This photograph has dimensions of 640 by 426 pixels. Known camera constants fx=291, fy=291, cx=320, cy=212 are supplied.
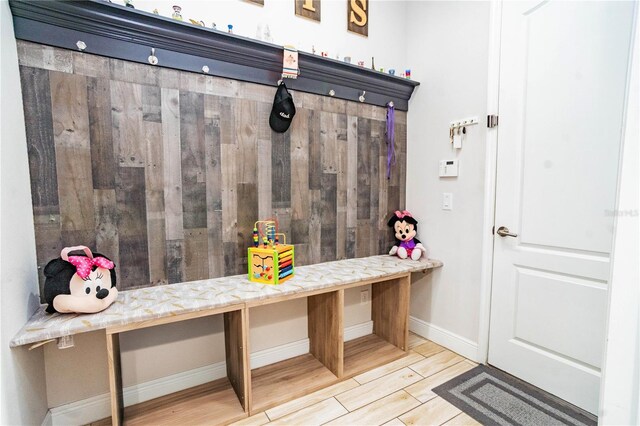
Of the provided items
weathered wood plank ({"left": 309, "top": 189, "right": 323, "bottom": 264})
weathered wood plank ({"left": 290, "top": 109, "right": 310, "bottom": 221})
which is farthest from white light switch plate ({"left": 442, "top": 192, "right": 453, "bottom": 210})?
weathered wood plank ({"left": 290, "top": 109, "right": 310, "bottom": 221})

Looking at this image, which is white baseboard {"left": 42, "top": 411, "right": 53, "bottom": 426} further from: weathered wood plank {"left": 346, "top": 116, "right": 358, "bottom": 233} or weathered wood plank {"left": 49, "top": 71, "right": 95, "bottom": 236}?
weathered wood plank {"left": 346, "top": 116, "right": 358, "bottom": 233}

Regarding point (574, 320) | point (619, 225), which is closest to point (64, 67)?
point (619, 225)

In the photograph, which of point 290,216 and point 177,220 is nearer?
point 177,220

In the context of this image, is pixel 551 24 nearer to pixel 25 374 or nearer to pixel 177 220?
pixel 177 220

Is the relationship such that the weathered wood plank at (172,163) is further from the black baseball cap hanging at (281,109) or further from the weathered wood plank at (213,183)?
the black baseball cap hanging at (281,109)

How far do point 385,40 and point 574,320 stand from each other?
7.86 feet

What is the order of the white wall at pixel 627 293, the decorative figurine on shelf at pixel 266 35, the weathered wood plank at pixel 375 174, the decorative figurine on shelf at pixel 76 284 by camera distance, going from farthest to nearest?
the weathered wood plank at pixel 375 174 → the decorative figurine on shelf at pixel 266 35 → the decorative figurine on shelf at pixel 76 284 → the white wall at pixel 627 293

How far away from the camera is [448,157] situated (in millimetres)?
2260

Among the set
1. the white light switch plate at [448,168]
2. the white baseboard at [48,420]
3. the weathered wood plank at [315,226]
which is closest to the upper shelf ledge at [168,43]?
the weathered wood plank at [315,226]

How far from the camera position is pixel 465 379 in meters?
1.91

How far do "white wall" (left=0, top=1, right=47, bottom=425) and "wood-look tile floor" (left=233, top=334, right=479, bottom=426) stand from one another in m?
0.95

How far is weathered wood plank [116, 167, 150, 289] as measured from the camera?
1585 millimetres

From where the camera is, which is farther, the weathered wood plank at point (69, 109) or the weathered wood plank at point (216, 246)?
the weathered wood plank at point (216, 246)

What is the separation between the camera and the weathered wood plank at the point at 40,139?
1372 mm
